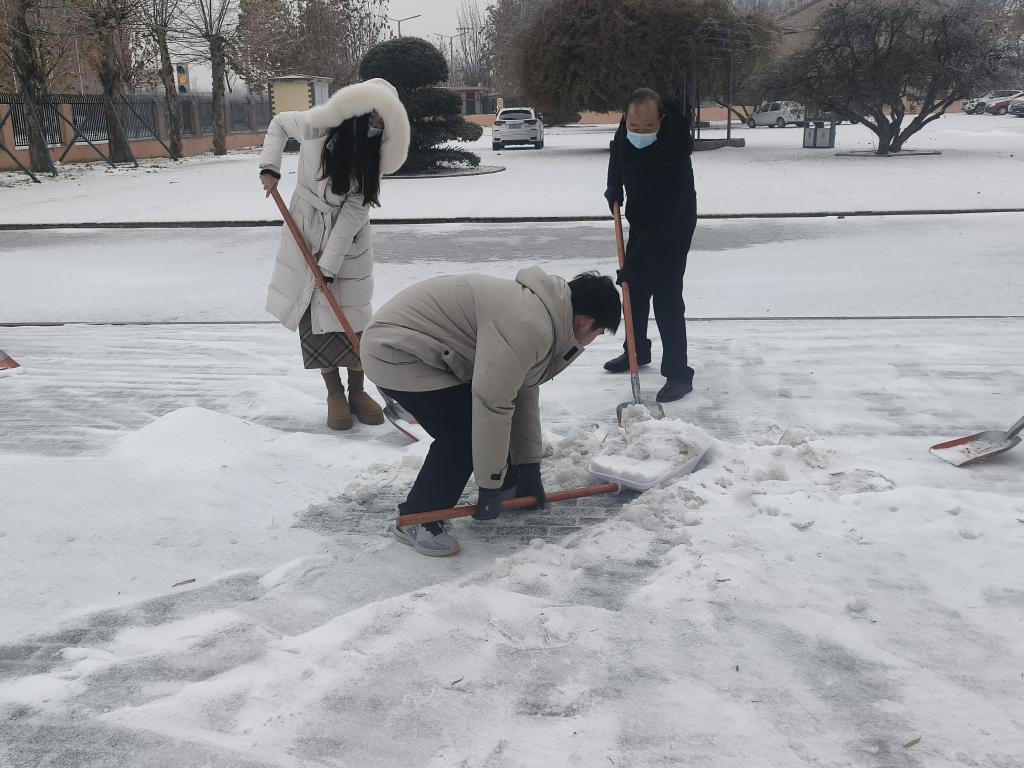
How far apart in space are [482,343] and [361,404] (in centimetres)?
184

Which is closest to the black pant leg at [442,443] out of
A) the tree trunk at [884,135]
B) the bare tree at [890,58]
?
the bare tree at [890,58]

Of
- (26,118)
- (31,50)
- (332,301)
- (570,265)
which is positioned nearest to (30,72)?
(31,50)

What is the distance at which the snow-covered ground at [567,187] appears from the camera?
41.1 feet

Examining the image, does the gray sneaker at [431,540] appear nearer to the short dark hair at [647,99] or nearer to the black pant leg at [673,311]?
the black pant leg at [673,311]

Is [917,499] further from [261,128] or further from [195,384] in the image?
[261,128]

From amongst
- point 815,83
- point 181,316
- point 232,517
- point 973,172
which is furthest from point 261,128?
point 232,517

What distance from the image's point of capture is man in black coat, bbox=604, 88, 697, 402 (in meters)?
4.60

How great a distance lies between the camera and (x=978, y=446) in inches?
151

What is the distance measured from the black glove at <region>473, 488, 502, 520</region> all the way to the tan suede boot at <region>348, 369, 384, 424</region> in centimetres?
134

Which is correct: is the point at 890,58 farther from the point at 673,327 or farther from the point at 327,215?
the point at 327,215

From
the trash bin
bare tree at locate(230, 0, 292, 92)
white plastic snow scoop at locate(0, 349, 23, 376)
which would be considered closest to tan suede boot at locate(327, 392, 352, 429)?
white plastic snow scoop at locate(0, 349, 23, 376)

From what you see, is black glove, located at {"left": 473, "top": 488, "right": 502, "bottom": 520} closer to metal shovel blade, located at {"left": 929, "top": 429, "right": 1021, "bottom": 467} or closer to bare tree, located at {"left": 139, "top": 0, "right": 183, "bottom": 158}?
metal shovel blade, located at {"left": 929, "top": 429, "right": 1021, "bottom": 467}

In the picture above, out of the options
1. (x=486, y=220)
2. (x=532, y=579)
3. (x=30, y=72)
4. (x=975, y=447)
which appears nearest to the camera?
(x=532, y=579)

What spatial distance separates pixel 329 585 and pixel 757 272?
597 cm
